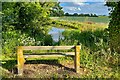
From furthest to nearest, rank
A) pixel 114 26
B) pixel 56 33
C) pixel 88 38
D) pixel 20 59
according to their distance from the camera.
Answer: pixel 56 33
pixel 88 38
pixel 114 26
pixel 20 59

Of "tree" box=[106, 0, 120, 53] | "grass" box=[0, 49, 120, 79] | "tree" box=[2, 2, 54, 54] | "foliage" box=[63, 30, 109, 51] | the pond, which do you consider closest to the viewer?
"grass" box=[0, 49, 120, 79]

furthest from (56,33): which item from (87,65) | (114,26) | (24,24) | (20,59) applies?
(20,59)

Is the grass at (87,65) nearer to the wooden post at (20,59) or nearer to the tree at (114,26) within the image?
the wooden post at (20,59)

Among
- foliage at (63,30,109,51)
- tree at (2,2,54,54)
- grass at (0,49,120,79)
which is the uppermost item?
tree at (2,2,54,54)

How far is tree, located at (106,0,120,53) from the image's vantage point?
6306mm

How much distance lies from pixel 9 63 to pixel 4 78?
828 millimetres

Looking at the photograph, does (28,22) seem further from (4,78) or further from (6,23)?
(4,78)

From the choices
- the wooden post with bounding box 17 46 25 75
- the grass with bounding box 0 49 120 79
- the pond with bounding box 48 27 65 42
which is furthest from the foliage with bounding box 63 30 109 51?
the wooden post with bounding box 17 46 25 75

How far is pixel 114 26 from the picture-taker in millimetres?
6375

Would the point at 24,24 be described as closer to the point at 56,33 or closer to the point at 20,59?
the point at 56,33

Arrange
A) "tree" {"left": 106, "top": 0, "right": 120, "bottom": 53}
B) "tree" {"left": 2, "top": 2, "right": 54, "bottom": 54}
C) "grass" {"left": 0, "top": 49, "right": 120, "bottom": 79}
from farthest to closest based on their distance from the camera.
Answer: "tree" {"left": 2, "top": 2, "right": 54, "bottom": 54}, "tree" {"left": 106, "top": 0, "right": 120, "bottom": 53}, "grass" {"left": 0, "top": 49, "right": 120, "bottom": 79}

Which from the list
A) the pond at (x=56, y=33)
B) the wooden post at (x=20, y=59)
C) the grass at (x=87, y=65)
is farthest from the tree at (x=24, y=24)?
the wooden post at (x=20, y=59)

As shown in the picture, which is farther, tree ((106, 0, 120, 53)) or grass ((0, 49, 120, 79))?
tree ((106, 0, 120, 53))

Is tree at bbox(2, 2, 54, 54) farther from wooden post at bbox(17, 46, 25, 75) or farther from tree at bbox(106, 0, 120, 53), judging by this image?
tree at bbox(106, 0, 120, 53)
